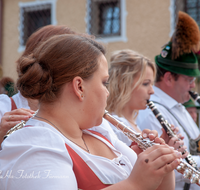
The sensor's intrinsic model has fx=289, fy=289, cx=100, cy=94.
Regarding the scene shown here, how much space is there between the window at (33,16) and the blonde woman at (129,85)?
696 cm

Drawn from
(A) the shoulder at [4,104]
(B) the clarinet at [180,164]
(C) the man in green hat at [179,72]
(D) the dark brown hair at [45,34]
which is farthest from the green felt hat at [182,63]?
(A) the shoulder at [4,104]

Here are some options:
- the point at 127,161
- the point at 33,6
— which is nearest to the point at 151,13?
the point at 33,6

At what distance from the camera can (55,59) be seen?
4.08ft

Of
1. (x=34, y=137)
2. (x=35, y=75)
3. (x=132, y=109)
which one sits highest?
(x=35, y=75)

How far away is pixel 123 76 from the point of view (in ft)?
9.10

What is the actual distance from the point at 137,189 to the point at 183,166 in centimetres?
30

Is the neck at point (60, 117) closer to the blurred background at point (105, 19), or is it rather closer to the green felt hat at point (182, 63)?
the green felt hat at point (182, 63)

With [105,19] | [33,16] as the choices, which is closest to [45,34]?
[105,19]

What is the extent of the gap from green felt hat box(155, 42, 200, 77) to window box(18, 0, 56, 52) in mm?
6531

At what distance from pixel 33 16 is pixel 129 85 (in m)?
7.70

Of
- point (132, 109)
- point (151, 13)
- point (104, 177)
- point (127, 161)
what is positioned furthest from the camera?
point (151, 13)

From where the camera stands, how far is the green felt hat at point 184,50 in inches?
132

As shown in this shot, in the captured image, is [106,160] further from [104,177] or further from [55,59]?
[55,59]

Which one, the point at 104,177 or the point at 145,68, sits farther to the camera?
the point at 145,68
